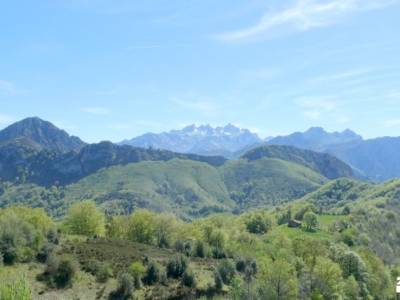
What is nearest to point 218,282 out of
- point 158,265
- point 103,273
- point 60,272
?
point 158,265

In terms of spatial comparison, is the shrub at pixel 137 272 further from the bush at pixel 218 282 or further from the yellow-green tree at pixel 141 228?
the yellow-green tree at pixel 141 228

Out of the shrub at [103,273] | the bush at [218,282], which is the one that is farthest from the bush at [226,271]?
the shrub at [103,273]

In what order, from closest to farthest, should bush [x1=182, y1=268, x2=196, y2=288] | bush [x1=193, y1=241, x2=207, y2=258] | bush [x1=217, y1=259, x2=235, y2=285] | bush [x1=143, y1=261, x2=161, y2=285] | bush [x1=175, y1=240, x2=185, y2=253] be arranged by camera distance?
1. bush [x1=143, y1=261, x2=161, y2=285]
2. bush [x1=182, y1=268, x2=196, y2=288]
3. bush [x1=217, y1=259, x2=235, y2=285]
4. bush [x1=193, y1=241, x2=207, y2=258]
5. bush [x1=175, y1=240, x2=185, y2=253]

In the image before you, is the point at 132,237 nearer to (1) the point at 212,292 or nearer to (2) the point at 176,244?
(2) the point at 176,244

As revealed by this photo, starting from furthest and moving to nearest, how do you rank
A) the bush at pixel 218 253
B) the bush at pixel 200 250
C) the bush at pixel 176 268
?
the bush at pixel 218 253 → the bush at pixel 200 250 → the bush at pixel 176 268

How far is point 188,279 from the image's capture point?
323ft

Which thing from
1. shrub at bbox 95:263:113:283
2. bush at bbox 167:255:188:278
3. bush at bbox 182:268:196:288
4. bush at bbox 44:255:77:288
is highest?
bush at bbox 44:255:77:288

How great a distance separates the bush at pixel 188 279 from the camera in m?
97.8

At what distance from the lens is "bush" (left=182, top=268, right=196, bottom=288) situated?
97831mm

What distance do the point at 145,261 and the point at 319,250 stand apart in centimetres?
4989

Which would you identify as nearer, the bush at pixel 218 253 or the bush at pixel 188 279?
the bush at pixel 188 279

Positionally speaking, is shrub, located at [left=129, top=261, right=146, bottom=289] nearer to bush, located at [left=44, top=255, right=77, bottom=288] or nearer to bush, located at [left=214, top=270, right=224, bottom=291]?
bush, located at [left=44, top=255, right=77, bottom=288]

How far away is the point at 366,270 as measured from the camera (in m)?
125

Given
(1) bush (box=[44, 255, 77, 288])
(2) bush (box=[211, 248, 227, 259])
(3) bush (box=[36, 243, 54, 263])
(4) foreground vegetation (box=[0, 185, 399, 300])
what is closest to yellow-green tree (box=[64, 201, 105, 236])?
(4) foreground vegetation (box=[0, 185, 399, 300])
